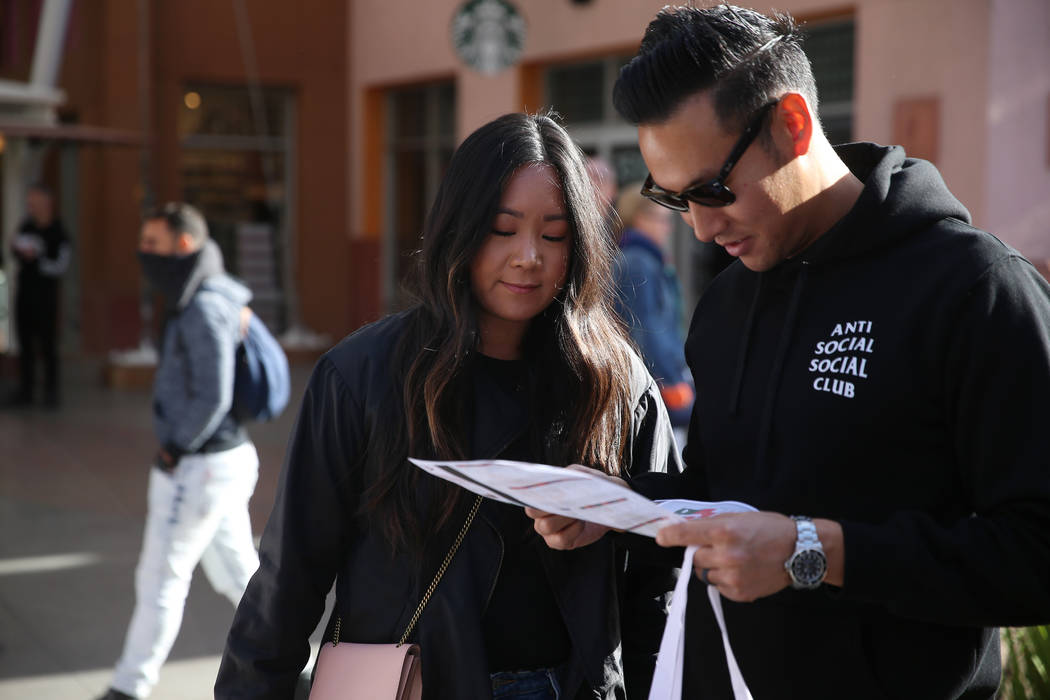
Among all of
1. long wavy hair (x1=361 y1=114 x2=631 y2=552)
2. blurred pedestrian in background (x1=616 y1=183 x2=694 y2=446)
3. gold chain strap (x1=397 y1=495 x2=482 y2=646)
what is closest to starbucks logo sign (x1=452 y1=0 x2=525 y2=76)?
blurred pedestrian in background (x1=616 y1=183 x2=694 y2=446)

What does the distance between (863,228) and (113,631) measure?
4.43 metres

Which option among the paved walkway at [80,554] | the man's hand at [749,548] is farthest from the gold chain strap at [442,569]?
the paved walkway at [80,554]

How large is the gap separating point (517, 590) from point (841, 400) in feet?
2.72

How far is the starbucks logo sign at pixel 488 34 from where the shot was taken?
11.7m

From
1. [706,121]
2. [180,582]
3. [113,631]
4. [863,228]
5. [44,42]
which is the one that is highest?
[44,42]

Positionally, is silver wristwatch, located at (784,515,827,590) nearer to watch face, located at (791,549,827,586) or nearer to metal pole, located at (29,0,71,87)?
watch face, located at (791,549,827,586)

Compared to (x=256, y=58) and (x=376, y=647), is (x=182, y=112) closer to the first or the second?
(x=256, y=58)

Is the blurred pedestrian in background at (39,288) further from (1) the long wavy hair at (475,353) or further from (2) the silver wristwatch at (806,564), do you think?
(2) the silver wristwatch at (806,564)

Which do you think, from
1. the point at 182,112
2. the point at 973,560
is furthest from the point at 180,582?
the point at 182,112

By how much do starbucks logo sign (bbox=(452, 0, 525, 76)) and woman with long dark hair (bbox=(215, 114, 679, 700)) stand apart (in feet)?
31.3

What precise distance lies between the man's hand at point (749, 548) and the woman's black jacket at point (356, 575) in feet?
2.12

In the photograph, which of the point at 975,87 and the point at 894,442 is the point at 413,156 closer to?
the point at 975,87

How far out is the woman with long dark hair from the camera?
2.29 meters

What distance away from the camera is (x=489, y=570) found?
2.29 meters
